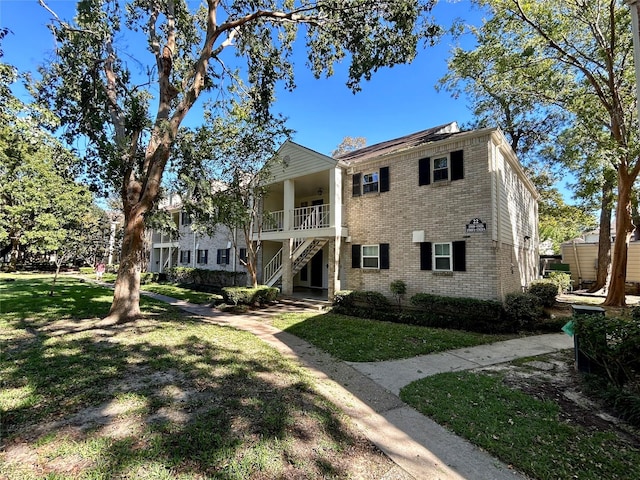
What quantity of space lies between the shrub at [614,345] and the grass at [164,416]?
3.85 m

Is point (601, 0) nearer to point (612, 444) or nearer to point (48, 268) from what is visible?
point (612, 444)

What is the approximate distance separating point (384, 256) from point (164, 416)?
9.93 m

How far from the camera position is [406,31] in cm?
913

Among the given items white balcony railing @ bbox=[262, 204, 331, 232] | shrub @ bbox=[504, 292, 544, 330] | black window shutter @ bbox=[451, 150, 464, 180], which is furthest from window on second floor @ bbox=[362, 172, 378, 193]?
shrub @ bbox=[504, 292, 544, 330]

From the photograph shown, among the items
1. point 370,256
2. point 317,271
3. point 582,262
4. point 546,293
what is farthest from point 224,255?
point 582,262

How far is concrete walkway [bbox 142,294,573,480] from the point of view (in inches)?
118

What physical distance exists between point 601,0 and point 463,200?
9.03 meters

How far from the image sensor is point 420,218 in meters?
11.5

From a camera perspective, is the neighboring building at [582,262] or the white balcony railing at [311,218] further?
the neighboring building at [582,262]

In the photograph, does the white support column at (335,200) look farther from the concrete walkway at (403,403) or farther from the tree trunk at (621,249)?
A: the tree trunk at (621,249)

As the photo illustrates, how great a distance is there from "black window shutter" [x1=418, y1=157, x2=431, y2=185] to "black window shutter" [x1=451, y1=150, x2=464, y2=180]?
2.82 ft

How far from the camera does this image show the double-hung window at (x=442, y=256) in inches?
→ 423

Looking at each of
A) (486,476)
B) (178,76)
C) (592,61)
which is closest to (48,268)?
(178,76)

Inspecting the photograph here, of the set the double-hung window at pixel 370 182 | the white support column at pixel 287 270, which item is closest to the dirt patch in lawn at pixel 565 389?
the double-hung window at pixel 370 182
